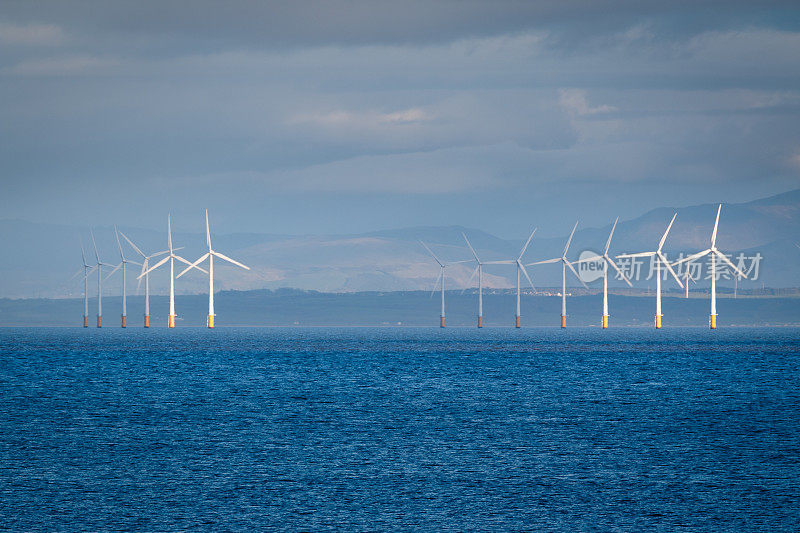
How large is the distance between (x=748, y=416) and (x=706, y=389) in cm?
2885

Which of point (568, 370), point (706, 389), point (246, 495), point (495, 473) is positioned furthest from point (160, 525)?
point (568, 370)

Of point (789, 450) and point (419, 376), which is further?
point (419, 376)

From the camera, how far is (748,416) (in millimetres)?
77688

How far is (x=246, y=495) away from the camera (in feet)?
147

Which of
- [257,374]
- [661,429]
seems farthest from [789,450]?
[257,374]

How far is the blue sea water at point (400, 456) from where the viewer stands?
41.3 meters

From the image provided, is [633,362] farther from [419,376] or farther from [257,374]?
[257,374]

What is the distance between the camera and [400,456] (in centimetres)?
5597

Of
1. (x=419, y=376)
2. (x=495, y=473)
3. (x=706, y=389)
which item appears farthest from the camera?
(x=419, y=376)

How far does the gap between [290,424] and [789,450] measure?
29.5m

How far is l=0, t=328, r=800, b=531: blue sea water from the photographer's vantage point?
41344 millimetres

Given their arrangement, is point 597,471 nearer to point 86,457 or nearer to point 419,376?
point 86,457

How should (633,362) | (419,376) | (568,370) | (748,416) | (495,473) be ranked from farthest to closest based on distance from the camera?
(633,362) → (568,370) → (419,376) → (748,416) → (495,473)

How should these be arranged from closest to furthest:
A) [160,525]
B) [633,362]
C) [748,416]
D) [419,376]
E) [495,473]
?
[160,525] < [495,473] < [748,416] < [419,376] < [633,362]
